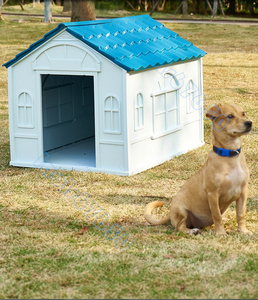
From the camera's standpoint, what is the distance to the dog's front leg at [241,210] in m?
5.39

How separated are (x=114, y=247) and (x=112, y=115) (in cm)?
307

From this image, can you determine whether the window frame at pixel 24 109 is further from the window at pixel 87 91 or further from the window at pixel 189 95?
the window at pixel 189 95

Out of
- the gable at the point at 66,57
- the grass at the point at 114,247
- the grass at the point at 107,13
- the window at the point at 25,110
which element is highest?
the grass at the point at 107,13

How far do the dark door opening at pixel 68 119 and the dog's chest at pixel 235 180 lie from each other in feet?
12.0

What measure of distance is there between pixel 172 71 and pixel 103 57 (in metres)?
1.54

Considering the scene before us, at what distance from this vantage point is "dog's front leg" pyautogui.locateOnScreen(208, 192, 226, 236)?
525 centimetres

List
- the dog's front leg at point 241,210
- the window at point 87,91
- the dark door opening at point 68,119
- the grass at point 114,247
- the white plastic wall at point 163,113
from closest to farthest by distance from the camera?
the grass at point 114,247 < the dog's front leg at point 241,210 < the white plastic wall at point 163,113 < the dark door opening at point 68,119 < the window at point 87,91

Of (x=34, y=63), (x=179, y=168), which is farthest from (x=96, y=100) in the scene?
(x=179, y=168)

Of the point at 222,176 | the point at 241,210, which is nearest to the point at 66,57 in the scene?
the point at 222,176

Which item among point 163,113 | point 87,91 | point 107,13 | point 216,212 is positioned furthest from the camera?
point 107,13

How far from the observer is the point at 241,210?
5.45 m

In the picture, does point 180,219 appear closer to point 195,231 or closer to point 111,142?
point 195,231

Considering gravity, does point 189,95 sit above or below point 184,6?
below

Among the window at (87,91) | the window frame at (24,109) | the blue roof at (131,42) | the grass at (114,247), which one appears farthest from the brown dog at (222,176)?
→ the window at (87,91)
